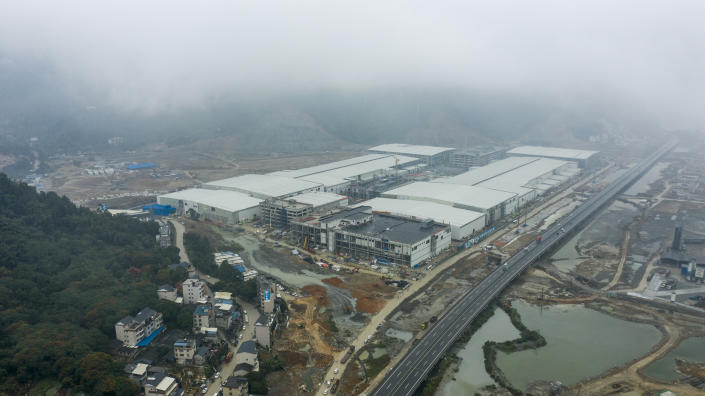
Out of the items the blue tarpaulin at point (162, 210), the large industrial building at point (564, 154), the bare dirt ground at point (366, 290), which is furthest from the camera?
the large industrial building at point (564, 154)

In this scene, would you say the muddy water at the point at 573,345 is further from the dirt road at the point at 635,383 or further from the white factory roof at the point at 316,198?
the white factory roof at the point at 316,198

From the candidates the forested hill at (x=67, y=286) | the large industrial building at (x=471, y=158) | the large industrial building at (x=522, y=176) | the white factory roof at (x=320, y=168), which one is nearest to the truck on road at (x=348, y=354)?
the forested hill at (x=67, y=286)

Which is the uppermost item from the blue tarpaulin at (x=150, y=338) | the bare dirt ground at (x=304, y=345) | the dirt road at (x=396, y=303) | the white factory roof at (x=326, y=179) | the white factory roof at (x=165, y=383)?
the white factory roof at (x=326, y=179)

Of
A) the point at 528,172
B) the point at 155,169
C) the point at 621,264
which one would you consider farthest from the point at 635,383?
the point at 155,169

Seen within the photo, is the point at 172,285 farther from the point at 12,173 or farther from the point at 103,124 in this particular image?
the point at 103,124

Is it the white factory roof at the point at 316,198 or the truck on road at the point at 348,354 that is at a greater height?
the white factory roof at the point at 316,198

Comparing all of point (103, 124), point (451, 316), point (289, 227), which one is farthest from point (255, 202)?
point (103, 124)
